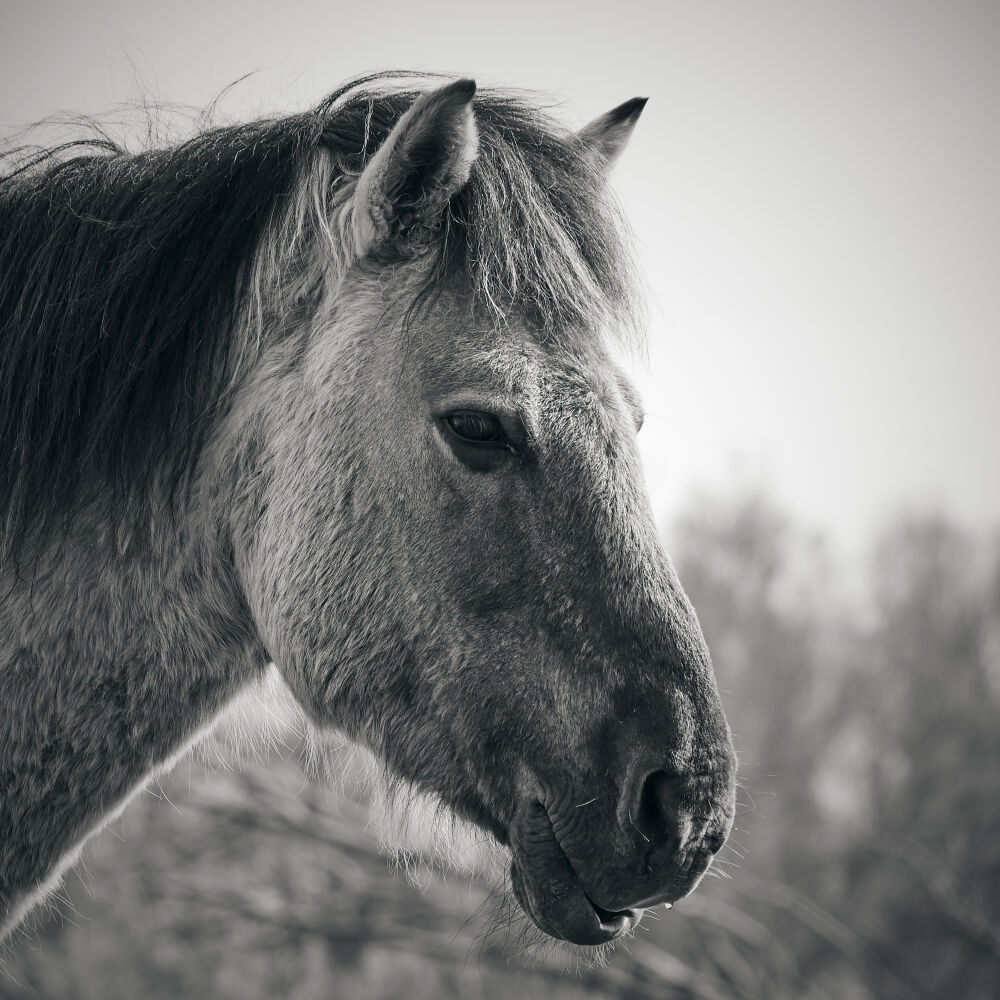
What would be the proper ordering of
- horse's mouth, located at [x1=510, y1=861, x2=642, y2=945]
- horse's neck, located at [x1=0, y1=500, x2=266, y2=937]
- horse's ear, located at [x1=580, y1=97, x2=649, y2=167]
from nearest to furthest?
horse's mouth, located at [x1=510, y1=861, x2=642, y2=945]
horse's neck, located at [x1=0, y1=500, x2=266, y2=937]
horse's ear, located at [x1=580, y1=97, x2=649, y2=167]

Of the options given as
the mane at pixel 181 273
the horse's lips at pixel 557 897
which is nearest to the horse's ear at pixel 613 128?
the mane at pixel 181 273

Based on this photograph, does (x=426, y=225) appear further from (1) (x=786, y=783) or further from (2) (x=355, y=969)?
(1) (x=786, y=783)

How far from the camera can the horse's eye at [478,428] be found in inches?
98.6

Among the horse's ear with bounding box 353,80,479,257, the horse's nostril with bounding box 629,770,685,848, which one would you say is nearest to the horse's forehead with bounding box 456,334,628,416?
the horse's ear with bounding box 353,80,479,257

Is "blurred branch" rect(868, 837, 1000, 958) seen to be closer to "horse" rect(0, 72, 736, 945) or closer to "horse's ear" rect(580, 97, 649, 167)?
"horse" rect(0, 72, 736, 945)

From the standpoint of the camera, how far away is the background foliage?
32.2 ft

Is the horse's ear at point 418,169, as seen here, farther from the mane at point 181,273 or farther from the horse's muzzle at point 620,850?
the horse's muzzle at point 620,850

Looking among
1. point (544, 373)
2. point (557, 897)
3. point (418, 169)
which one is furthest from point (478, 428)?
point (557, 897)

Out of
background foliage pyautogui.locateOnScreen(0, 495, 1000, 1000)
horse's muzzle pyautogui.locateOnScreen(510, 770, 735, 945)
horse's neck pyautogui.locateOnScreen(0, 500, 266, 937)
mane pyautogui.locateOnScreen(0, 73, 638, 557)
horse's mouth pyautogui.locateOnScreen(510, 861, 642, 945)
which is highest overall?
mane pyautogui.locateOnScreen(0, 73, 638, 557)

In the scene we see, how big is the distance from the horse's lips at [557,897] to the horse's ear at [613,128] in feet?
8.10

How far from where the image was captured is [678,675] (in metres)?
2.32

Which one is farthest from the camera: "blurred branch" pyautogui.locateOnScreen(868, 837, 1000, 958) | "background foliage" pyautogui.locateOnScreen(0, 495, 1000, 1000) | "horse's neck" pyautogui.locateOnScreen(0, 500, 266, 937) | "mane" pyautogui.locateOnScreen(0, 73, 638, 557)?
"blurred branch" pyautogui.locateOnScreen(868, 837, 1000, 958)

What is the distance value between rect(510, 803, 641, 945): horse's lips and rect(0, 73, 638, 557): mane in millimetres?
1493

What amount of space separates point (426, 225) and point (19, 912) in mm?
2433
